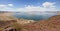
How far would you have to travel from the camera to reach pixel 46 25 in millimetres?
2332

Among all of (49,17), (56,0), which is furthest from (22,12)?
(56,0)

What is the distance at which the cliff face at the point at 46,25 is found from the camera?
2.30 metres

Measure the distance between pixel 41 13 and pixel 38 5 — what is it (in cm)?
19

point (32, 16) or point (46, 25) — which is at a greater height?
point (32, 16)

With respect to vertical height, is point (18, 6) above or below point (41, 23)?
above

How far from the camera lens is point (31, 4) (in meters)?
2.39

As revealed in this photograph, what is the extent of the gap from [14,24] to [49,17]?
30.4 inches

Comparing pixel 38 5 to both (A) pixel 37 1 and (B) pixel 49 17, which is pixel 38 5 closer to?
(A) pixel 37 1

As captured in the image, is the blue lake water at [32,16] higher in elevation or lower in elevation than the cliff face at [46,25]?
higher

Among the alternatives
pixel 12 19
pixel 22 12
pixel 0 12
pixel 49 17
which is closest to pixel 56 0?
pixel 49 17

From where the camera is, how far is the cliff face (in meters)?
2.30

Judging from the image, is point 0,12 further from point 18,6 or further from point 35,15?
point 35,15

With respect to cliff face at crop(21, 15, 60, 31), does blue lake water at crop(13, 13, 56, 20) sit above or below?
above

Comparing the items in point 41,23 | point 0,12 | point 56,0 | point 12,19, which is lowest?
point 41,23
